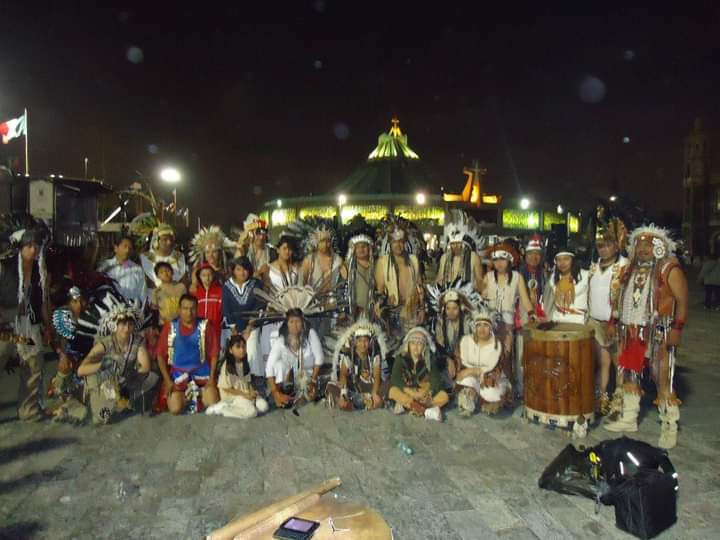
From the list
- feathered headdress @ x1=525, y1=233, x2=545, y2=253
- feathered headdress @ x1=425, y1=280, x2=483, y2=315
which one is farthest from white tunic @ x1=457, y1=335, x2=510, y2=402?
feathered headdress @ x1=525, y1=233, x2=545, y2=253

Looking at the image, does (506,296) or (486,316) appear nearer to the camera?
(486,316)

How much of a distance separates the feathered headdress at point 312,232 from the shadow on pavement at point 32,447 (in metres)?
3.60

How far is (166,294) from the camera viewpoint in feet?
20.6

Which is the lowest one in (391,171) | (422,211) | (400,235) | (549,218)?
(400,235)

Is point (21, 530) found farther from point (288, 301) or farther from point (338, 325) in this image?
point (338, 325)

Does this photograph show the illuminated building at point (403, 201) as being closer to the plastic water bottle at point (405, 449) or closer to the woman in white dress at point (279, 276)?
the woman in white dress at point (279, 276)

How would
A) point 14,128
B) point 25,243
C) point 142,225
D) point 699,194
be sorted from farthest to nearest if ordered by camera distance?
point 699,194 < point 14,128 < point 142,225 < point 25,243

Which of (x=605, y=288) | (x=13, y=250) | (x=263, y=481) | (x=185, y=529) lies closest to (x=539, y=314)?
(x=605, y=288)

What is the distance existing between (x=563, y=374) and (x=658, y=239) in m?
1.54

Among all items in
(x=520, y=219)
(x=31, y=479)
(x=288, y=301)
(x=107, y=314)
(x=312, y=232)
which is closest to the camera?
(x=31, y=479)

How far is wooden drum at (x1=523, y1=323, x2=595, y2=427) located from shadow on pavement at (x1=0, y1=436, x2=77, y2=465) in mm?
4184

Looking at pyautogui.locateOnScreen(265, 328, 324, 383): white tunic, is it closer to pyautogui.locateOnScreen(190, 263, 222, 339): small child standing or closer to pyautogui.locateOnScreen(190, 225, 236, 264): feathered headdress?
pyautogui.locateOnScreen(190, 263, 222, 339): small child standing

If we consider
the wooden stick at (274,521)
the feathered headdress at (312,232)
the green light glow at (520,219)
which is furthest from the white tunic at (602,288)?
the green light glow at (520,219)

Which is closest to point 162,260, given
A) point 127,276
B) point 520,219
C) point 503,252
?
point 127,276
